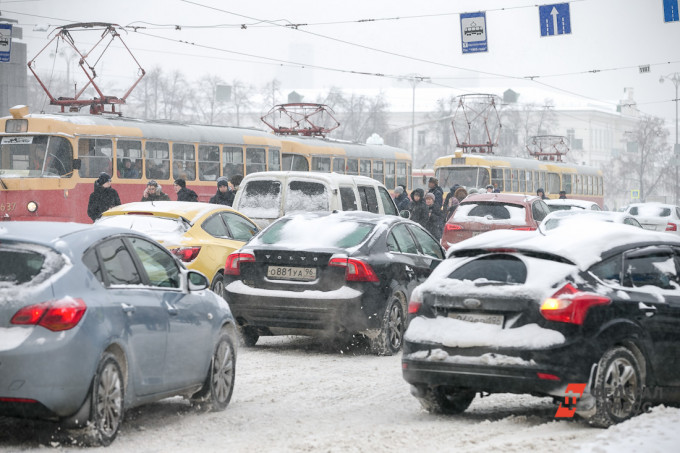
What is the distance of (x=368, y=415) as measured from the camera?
8391 millimetres

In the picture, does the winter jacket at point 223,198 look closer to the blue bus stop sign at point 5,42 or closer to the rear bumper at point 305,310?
the rear bumper at point 305,310

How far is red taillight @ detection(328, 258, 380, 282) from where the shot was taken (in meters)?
11.7

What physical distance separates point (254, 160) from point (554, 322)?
75.3 feet

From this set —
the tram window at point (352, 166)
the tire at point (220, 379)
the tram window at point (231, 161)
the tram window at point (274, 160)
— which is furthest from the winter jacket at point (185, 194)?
the tram window at point (352, 166)

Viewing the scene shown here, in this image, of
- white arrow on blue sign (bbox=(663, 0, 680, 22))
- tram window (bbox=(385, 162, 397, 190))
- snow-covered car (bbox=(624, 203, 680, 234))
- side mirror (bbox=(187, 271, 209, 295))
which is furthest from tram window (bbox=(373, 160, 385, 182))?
side mirror (bbox=(187, 271, 209, 295))

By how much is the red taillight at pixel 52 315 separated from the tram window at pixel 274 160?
24.0 metres

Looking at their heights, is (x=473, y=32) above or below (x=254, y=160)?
above

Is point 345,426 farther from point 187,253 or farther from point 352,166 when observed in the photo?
point 352,166

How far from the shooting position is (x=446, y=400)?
841 centimetres

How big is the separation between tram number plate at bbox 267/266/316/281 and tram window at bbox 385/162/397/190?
25.4 meters

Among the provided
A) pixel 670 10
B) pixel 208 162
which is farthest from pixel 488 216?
pixel 670 10

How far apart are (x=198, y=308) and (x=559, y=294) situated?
8.47 ft

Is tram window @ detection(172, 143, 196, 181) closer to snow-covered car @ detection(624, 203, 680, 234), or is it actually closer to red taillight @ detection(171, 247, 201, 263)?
red taillight @ detection(171, 247, 201, 263)

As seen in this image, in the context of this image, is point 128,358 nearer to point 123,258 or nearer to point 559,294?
point 123,258
